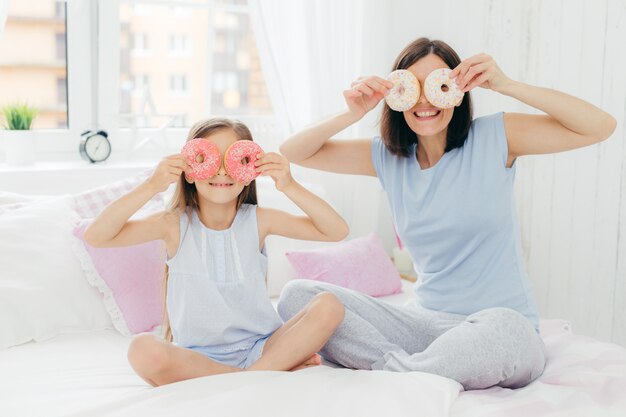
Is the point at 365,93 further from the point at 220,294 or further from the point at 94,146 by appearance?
the point at 94,146

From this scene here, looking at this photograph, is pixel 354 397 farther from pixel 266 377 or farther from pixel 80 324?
pixel 80 324

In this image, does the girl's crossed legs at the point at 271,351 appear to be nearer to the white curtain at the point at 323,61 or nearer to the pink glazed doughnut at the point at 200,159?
the pink glazed doughnut at the point at 200,159

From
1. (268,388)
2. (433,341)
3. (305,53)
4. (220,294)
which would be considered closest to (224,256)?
(220,294)

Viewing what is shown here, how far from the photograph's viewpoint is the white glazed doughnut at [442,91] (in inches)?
75.1

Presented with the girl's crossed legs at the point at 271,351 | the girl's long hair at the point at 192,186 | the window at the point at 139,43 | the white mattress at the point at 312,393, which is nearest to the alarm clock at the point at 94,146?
Result: the window at the point at 139,43

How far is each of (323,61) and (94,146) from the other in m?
1.05

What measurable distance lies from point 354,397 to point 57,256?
46.3 inches

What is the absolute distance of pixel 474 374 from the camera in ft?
5.47

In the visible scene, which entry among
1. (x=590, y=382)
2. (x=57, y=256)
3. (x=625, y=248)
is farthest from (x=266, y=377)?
(x=625, y=248)

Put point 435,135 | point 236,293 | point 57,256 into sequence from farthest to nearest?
point 57,256, point 435,135, point 236,293

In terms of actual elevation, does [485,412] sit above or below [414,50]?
below

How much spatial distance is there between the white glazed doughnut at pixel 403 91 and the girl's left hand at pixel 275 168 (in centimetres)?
34

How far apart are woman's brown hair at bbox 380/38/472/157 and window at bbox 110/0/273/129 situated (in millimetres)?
1360

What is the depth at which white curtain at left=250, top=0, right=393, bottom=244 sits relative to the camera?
319 cm
